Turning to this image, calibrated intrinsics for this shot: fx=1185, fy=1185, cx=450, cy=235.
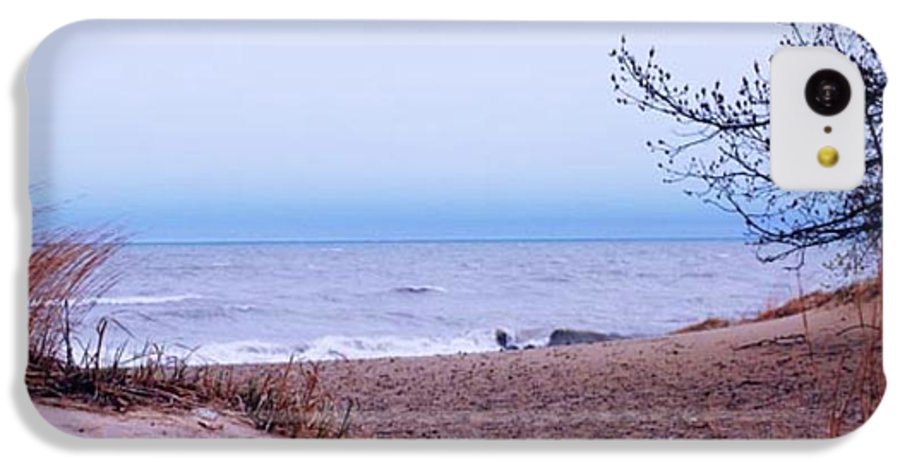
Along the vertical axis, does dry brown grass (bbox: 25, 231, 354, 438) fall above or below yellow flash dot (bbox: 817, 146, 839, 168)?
below

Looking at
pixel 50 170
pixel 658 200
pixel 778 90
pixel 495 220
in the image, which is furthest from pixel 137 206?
pixel 778 90

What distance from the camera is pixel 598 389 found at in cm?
123

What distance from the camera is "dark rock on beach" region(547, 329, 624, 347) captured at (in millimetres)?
1230

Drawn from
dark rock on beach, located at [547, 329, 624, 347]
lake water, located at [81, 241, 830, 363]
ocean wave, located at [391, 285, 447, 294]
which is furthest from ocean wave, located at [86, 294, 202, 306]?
dark rock on beach, located at [547, 329, 624, 347]

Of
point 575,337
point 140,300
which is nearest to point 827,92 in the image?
point 575,337

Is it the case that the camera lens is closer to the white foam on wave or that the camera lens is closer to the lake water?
the lake water

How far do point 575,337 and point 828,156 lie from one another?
1.07 feet

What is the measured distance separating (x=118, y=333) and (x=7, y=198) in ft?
0.61

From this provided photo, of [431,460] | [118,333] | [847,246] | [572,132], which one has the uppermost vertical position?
[572,132]

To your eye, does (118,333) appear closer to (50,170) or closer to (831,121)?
(50,170)

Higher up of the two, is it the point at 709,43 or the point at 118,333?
the point at 709,43

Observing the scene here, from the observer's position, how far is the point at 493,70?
1229mm

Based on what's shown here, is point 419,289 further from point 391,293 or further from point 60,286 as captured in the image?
point 60,286

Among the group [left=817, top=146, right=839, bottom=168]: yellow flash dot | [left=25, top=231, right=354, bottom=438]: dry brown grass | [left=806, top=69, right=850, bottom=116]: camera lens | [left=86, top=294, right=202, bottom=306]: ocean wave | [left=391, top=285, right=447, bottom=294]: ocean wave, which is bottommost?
[left=25, top=231, right=354, bottom=438]: dry brown grass
